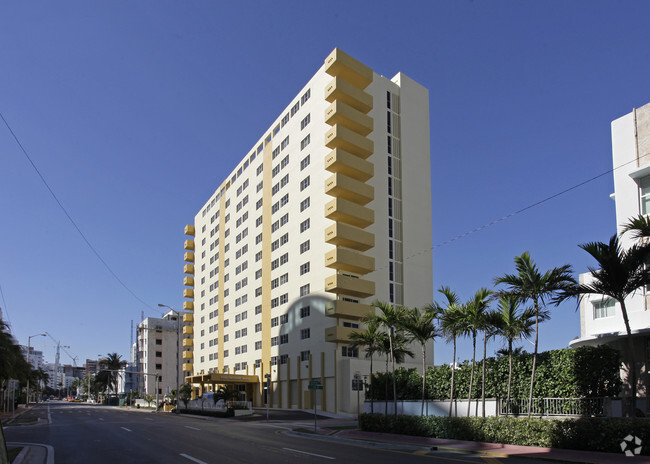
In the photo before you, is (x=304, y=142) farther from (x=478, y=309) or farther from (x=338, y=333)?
(x=478, y=309)

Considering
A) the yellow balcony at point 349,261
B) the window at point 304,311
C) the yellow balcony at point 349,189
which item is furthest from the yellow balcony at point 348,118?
the window at point 304,311

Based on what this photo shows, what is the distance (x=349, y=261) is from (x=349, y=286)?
2.70 metres

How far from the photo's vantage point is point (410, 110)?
6912 centimetres

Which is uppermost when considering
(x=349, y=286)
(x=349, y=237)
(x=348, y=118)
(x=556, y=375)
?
(x=348, y=118)

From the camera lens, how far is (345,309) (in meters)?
55.4

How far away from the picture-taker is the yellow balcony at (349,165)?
58.0 metres

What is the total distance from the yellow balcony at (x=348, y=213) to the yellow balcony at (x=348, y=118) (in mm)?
9315

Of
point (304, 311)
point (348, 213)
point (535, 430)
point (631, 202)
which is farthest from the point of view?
point (304, 311)

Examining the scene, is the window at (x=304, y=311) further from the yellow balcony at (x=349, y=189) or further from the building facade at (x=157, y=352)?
the building facade at (x=157, y=352)

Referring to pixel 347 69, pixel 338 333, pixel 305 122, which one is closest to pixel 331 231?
pixel 338 333

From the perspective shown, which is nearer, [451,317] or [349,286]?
[451,317]

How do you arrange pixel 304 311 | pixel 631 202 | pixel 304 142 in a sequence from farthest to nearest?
pixel 304 142
pixel 304 311
pixel 631 202

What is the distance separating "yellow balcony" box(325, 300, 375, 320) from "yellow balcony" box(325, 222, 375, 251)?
6.81 m

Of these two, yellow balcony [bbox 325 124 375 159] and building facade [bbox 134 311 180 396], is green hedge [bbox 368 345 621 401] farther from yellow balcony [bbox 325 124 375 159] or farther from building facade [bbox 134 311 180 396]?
building facade [bbox 134 311 180 396]
